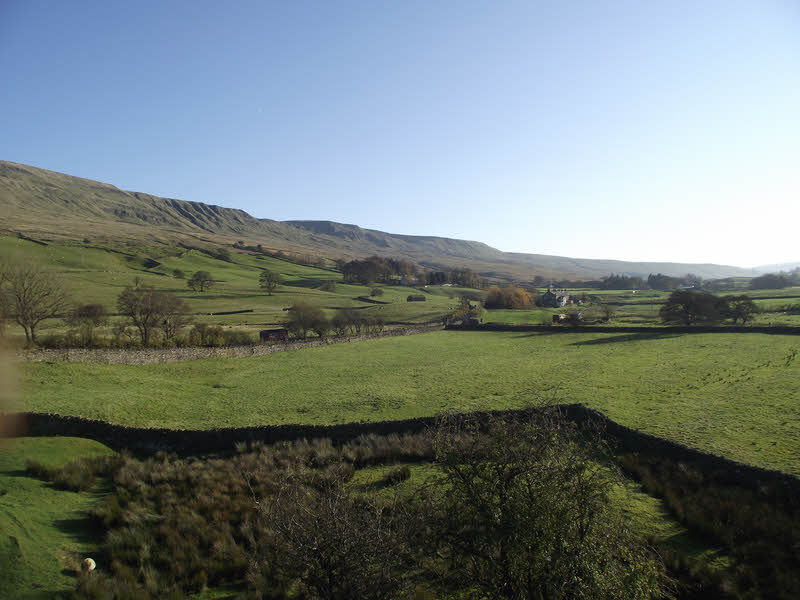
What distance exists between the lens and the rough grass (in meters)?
10.5

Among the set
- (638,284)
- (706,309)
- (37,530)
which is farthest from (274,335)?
(638,284)

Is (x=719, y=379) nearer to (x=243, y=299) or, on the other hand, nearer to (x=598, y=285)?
(x=243, y=299)

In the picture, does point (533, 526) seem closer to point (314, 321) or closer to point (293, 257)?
point (314, 321)

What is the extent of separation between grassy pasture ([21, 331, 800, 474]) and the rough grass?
18.3ft

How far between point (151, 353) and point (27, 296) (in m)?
13.9

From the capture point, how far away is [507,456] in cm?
849

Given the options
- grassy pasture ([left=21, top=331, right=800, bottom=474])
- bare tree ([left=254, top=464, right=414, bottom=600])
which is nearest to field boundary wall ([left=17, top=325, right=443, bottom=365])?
grassy pasture ([left=21, top=331, right=800, bottom=474])

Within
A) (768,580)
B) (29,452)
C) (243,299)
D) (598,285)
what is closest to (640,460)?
(768,580)

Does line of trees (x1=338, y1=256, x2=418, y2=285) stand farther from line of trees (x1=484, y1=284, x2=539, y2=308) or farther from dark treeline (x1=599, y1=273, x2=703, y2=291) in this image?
dark treeline (x1=599, y1=273, x2=703, y2=291)

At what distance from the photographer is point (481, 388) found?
28219mm

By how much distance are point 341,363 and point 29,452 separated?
80.0 feet

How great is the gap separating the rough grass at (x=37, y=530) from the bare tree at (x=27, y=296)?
26574mm

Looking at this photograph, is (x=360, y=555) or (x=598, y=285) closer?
(x=360, y=555)

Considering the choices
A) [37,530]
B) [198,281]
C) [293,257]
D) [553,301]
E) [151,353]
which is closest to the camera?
[37,530]
